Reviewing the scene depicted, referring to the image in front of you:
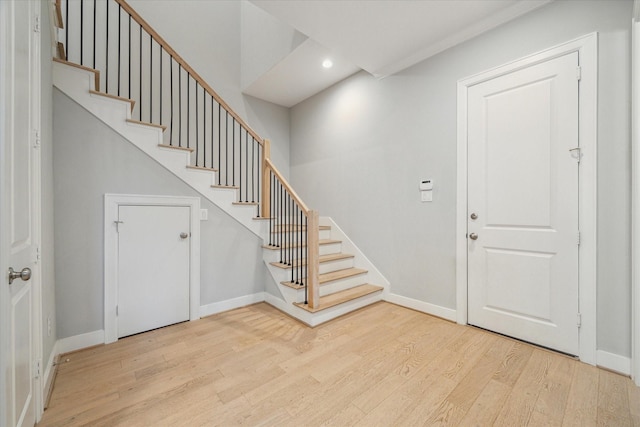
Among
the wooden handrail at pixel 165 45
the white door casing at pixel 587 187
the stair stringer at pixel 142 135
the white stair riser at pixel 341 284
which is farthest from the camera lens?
the white stair riser at pixel 341 284

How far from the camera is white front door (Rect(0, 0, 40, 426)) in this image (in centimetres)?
94

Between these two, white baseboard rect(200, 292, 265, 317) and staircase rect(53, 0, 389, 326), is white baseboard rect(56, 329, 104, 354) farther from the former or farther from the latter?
staircase rect(53, 0, 389, 326)

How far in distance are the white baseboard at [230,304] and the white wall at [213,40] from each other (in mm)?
2720

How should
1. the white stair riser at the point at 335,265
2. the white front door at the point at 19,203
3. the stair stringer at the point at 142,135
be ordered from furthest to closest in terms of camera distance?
1. the white stair riser at the point at 335,265
2. the stair stringer at the point at 142,135
3. the white front door at the point at 19,203

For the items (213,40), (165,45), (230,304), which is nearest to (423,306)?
(230,304)

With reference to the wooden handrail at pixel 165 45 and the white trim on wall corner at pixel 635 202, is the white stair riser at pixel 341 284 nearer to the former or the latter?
the wooden handrail at pixel 165 45

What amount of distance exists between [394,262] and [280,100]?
3278 millimetres

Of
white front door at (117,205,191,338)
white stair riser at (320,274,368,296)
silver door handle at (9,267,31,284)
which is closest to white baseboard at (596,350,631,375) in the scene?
white stair riser at (320,274,368,296)

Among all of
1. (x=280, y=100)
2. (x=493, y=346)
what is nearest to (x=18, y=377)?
(x=493, y=346)

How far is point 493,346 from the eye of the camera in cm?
214

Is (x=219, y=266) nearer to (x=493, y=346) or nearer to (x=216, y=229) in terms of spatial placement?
(x=216, y=229)

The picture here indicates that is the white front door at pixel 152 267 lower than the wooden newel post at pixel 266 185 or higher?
lower

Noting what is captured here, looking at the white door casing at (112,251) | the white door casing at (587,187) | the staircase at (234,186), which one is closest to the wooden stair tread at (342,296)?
the staircase at (234,186)

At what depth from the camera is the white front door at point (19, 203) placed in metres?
0.94
